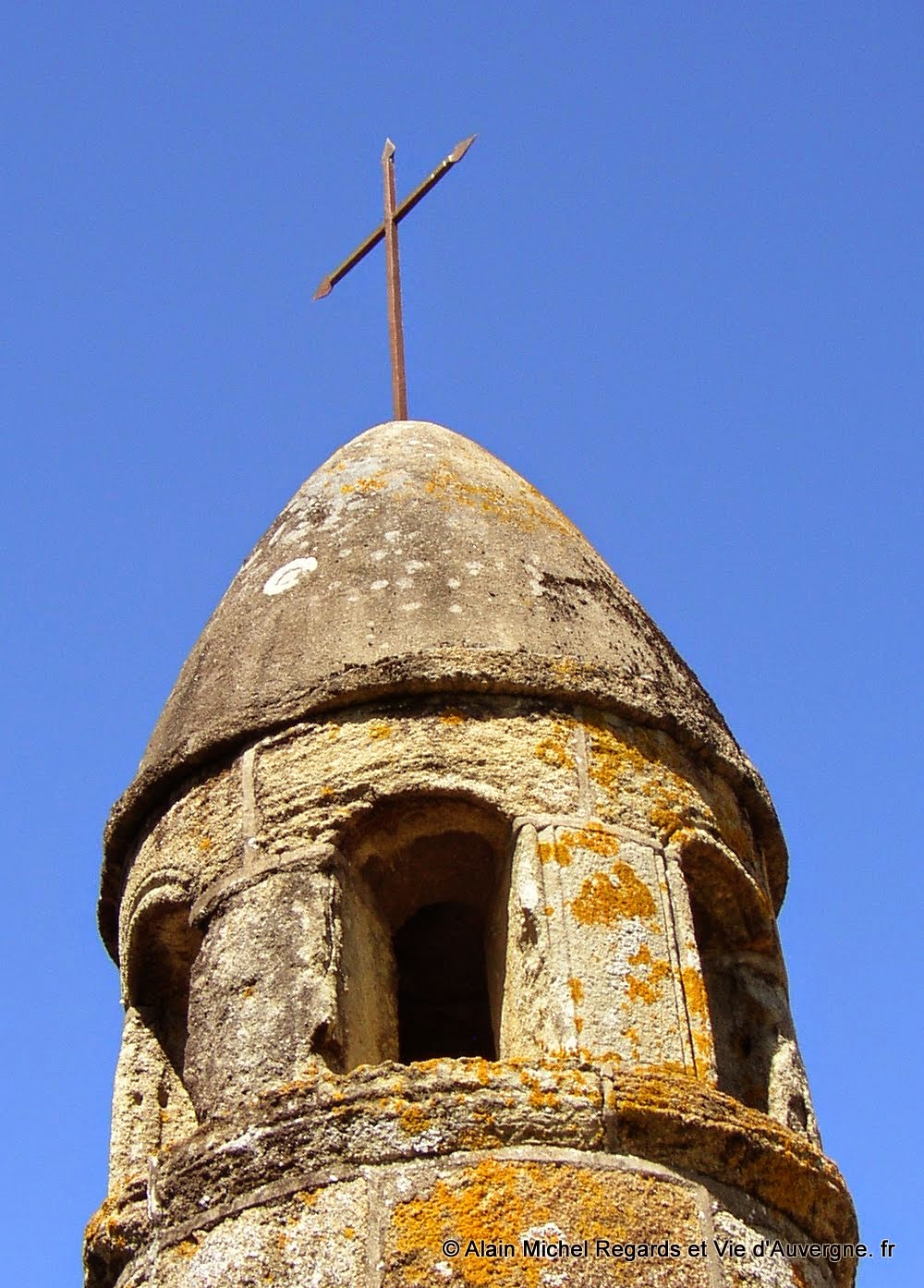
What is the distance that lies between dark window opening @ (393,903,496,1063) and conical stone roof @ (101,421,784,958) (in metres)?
0.78

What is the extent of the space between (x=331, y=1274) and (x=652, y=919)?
1091 millimetres

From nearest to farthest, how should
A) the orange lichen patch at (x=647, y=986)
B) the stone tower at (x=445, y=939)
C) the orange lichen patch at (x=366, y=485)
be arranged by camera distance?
the stone tower at (x=445, y=939)
the orange lichen patch at (x=647, y=986)
the orange lichen patch at (x=366, y=485)

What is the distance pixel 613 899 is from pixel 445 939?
917 mm

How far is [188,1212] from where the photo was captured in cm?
400

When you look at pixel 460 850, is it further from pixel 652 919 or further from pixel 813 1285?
pixel 813 1285

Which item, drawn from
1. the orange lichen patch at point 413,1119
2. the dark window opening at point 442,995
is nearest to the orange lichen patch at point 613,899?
the orange lichen patch at point 413,1119

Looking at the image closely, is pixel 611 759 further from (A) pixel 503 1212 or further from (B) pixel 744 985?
(A) pixel 503 1212

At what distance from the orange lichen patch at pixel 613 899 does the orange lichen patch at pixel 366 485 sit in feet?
4.98

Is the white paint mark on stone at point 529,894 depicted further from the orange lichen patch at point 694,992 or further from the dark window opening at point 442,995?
the dark window opening at point 442,995

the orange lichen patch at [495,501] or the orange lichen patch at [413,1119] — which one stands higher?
the orange lichen patch at [495,501]

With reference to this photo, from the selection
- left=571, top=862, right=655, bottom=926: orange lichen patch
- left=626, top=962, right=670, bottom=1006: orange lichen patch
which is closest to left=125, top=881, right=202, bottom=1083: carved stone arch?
left=571, top=862, right=655, bottom=926: orange lichen patch

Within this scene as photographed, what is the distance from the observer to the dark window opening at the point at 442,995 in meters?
5.21

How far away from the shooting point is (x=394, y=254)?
662 centimetres

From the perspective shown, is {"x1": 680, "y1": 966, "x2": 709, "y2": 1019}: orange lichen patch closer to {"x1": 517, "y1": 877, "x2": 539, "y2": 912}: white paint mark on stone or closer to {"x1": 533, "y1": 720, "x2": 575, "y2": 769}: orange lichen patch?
{"x1": 517, "y1": 877, "x2": 539, "y2": 912}: white paint mark on stone
